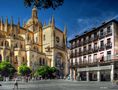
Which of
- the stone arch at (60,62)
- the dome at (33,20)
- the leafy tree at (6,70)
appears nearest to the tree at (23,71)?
the leafy tree at (6,70)

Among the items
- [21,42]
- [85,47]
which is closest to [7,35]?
[21,42]

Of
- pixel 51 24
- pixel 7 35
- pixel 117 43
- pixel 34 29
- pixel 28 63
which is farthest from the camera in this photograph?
pixel 34 29

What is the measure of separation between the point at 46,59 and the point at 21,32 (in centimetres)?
1652

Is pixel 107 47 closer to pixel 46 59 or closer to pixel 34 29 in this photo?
pixel 46 59

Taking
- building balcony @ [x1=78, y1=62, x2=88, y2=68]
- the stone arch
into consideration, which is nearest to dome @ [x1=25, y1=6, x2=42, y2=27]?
the stone arch

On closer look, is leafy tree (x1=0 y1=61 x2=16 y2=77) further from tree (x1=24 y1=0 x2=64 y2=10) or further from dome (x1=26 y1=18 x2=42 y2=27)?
tree (x1=24 y1=0 x2=64 y2=10)

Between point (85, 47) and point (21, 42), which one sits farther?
point (21, 42)

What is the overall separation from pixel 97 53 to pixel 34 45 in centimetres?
4922

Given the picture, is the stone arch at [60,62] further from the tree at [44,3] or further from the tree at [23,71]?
the tree at [44,3]

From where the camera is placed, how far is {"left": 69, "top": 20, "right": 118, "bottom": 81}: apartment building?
35.1 meters

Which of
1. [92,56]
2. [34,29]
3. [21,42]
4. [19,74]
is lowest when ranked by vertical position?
[19,74]

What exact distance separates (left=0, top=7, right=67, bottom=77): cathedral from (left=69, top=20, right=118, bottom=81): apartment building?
29.6 metres

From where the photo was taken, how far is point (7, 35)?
79.4m

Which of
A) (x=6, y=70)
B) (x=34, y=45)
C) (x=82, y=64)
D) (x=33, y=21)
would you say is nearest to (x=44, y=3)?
(x=82, y=64)
